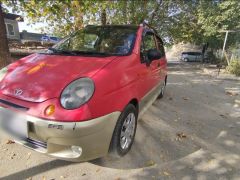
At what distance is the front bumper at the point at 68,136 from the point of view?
2008 mm

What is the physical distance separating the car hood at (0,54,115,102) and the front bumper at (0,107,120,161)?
24 cm

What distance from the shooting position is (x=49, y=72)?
8.16 feet

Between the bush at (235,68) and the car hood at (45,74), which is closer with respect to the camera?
the car hood at (45,74)

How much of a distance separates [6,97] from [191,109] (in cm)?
405

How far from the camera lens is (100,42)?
132 inches

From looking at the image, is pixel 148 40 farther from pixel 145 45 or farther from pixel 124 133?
pixel 124 133

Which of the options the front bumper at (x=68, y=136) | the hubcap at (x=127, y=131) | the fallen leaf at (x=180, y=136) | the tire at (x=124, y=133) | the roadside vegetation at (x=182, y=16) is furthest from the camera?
the roadside vegetation at (x=182, y=16)

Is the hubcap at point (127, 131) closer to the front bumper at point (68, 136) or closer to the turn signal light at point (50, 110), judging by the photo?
the front bumper at point (68, 136)

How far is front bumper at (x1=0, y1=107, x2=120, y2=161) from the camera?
201cm

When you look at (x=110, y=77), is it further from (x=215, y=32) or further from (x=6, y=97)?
(x=215, y=32)

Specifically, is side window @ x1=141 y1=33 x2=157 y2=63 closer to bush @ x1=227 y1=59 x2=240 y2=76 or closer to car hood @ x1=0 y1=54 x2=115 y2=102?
car hood @ x1=0 y1=54 x2=115 y2=102

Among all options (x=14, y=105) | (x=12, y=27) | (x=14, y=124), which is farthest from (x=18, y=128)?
(x=12, y=27)

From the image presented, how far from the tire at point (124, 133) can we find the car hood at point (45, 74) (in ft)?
2.15

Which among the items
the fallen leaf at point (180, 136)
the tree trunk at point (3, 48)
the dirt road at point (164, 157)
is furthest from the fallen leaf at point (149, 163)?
the tree trunk at point (3, 48)
